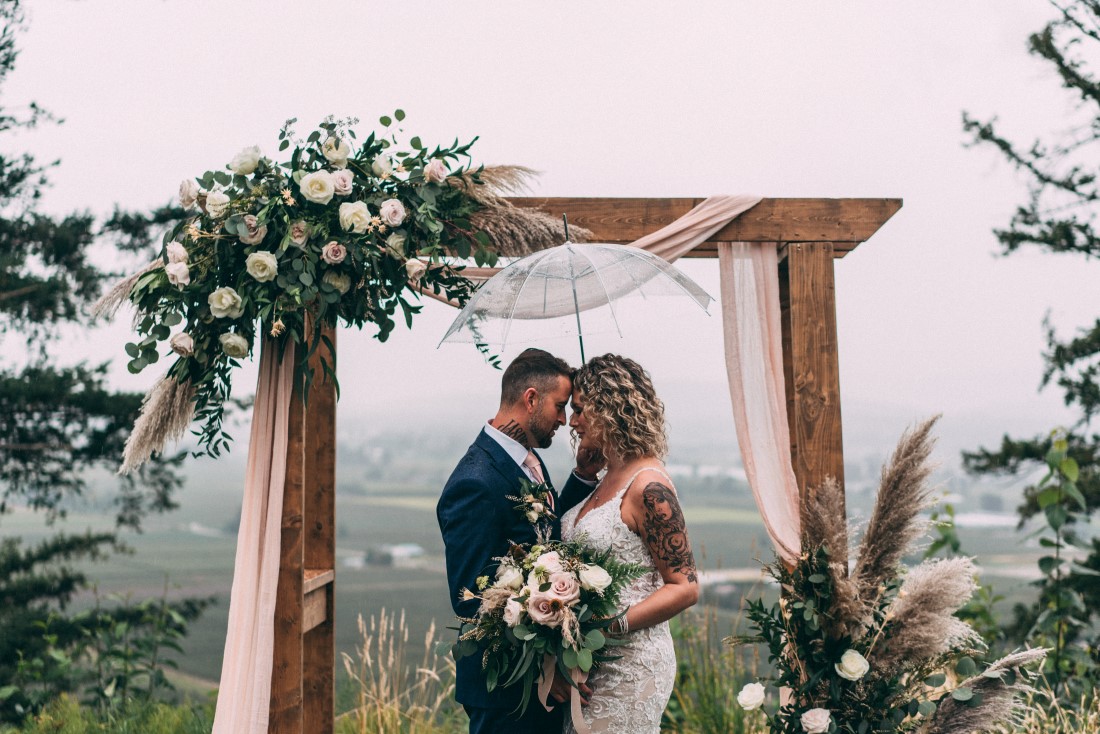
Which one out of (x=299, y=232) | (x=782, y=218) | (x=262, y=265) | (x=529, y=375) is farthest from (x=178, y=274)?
(x=782, y=218)

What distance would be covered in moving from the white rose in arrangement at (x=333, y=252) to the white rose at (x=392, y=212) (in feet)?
0.70

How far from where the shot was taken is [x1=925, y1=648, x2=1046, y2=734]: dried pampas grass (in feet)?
11.2

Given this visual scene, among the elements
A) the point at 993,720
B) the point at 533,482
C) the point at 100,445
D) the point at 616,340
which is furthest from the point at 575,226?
the point at 100,445

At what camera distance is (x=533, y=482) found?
3.31 metres

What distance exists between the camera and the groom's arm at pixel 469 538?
3160 mm

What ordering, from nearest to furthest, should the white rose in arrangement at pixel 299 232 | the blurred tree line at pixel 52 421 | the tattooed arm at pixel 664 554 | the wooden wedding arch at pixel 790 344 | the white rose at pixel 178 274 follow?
1. the tattooed arm at pixel 664 554
2. the white rose at pixel 178 274
3. the white rose in arrangement at pixel 299 232
4. the wooden wedding arch at pixel 790 344
5. the blurred tree line at pixel 52 421

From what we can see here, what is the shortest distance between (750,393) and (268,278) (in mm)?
2304

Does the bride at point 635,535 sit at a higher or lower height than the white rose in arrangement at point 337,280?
lower

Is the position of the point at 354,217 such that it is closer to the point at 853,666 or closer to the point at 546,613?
the point at 546,613

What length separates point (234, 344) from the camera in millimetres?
3506

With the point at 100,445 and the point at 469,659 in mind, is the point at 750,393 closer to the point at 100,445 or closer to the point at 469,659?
the point at 469,659

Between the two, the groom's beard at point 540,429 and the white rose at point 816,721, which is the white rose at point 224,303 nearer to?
the groom's beard at point 540,429

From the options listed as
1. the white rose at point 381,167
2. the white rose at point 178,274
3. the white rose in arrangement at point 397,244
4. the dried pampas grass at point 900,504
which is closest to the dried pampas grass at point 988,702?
the dried pampas grass at point 900,504

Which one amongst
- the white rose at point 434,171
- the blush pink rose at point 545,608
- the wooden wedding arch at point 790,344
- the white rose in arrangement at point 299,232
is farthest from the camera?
the wooden wedding arch at point 790,344
